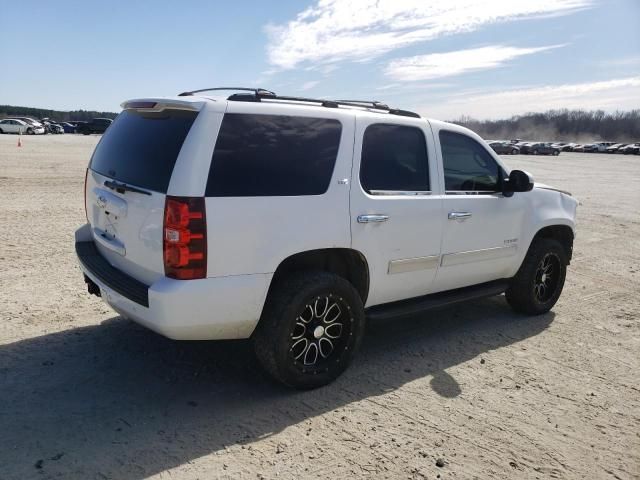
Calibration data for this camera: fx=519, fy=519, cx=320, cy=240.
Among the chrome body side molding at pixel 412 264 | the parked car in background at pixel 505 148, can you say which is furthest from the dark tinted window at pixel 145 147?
the parked car in background at pixel 505 148

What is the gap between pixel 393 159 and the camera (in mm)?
4070

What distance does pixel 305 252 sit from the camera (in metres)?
3.57

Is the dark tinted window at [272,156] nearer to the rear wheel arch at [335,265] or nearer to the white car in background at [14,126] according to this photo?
the rear wheel arch at [335,265]

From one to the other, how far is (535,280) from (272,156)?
134 inches

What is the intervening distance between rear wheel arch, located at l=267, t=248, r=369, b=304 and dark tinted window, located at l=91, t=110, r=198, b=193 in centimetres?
99

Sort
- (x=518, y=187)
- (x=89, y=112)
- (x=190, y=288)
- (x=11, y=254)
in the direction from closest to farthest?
(x=190, y=288)
(x=518, y=187)
(x=11, y=254)
(x=89, y=112)

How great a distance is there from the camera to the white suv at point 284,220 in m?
3.12

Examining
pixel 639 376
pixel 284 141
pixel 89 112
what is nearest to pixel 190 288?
pixel 284 141

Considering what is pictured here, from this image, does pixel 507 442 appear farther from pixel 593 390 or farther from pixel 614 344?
pixel 614 344

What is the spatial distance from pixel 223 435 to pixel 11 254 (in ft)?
15.8

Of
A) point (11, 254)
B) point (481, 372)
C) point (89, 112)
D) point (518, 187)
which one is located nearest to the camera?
point (481, 372)

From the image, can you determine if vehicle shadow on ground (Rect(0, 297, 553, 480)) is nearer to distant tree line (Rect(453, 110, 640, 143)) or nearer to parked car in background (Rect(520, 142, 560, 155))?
parked car in background (Rect(520, 142, 560, 155))

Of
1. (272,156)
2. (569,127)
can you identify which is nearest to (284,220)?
(272,156)

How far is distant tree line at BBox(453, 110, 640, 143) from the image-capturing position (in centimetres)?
13725
